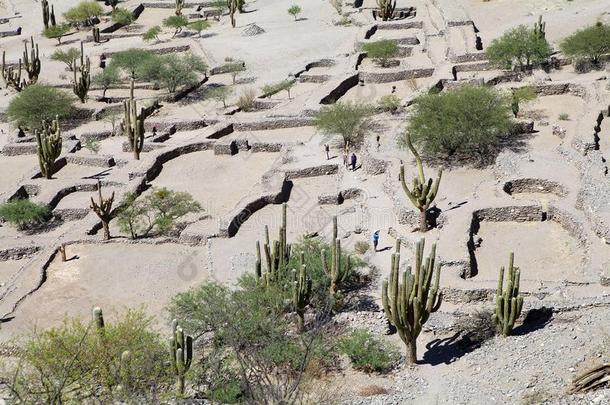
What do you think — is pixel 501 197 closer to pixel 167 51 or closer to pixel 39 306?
pixel 39 306

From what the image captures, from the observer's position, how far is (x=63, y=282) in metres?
26.3

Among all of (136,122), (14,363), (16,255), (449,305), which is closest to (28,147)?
(136,122)

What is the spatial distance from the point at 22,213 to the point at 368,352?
15.7 m

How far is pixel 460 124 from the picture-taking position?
102 feet

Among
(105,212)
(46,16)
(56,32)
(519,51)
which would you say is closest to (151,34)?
(56,32)

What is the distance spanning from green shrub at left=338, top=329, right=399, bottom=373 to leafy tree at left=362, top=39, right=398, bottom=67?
27573 mm

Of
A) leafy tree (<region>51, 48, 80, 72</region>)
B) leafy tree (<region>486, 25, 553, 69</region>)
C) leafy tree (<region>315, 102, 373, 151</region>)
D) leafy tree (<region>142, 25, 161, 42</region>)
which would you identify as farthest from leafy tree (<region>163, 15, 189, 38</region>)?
leafy tree (<region>315, 102, 373, 151</region>)

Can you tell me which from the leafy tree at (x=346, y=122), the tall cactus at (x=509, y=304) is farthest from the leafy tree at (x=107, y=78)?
the tall cactus at (x=509, y=304)

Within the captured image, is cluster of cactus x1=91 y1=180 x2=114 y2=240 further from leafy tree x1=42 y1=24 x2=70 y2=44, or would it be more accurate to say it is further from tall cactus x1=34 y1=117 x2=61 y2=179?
leafy tree x1=42 y1=24 x2=70 y2=44

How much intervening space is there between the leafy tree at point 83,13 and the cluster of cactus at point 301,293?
1750 inches

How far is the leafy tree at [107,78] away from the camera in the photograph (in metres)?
45.2

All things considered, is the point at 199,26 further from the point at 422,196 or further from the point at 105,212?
the point at 422,196

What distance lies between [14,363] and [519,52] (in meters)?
29.2

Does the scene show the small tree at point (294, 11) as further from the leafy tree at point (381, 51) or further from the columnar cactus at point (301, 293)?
the columnar cactus at point (301, 293)
